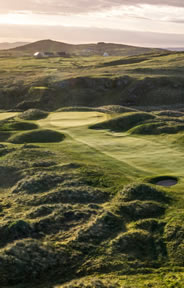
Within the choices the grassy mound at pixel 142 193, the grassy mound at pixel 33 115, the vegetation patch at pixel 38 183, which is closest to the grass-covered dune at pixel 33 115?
the grassy mound at pixel 33 115

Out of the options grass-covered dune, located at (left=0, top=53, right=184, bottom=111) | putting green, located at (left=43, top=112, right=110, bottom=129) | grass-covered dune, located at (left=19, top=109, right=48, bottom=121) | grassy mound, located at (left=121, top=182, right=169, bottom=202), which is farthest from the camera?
grass-covered dune, located at (left=0, top=53, right=184, bottom=111)

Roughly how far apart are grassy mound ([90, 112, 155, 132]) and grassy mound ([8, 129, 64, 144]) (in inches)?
275

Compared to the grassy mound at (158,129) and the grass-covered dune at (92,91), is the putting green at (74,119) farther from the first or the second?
the grass-covered dune at (92,91)

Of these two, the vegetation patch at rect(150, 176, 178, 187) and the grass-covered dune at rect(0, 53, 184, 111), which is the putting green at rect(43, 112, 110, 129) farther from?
the grass-covered dune at rect(0, 53, 184, 111)

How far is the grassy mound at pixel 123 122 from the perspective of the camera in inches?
1757

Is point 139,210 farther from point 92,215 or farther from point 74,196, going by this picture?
point 74,196

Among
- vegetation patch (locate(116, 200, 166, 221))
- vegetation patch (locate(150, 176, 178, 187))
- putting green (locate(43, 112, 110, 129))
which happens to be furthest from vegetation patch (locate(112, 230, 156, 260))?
putting green (locate(43, 112, 110, 129))

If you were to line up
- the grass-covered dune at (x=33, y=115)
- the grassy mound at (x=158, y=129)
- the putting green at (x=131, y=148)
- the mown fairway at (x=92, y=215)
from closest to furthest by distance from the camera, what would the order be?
1. the mown fairway at (x=92, y=215)
2. the putting green at (x=131, y=148)
3. the grassy mound at (x=158, y=129)
4. the grass-covered dune at (x=33, y=115)

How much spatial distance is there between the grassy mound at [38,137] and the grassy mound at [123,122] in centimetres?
700

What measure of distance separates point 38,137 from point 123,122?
1393 centimetres

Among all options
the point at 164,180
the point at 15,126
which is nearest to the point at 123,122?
the point at 15,126

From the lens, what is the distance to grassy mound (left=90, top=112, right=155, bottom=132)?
→ 146 ft

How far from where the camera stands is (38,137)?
1506 inches

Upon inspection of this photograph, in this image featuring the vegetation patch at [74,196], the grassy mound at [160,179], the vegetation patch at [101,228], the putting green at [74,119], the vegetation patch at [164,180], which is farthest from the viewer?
the putting green at [74,119]
